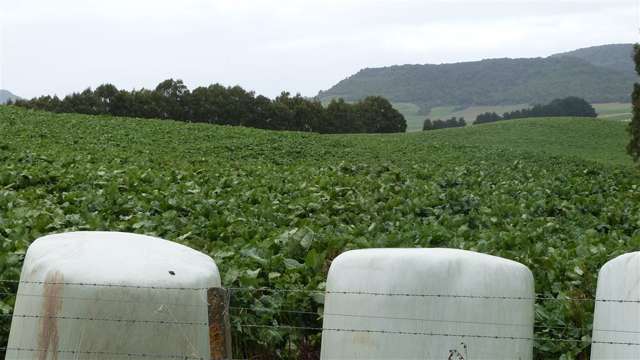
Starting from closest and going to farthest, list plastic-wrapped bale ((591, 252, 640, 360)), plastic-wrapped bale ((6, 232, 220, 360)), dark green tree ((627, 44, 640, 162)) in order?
plastic-wrapped bale ((591, 252, 640, 360)) < plastic-wrapped bale ((6, 232, 220, 360)) < dark green tree ((627, 44, 640, 162))

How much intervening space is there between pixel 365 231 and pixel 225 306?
4.41 meters

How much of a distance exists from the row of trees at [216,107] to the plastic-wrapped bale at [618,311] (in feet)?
192

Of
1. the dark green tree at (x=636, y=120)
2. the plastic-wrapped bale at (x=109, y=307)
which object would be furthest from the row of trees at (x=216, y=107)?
the plastic-wrapped bale at (x=109, y=307)

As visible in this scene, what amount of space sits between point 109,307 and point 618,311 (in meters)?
3.22

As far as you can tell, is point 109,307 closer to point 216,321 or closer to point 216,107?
point 216,321

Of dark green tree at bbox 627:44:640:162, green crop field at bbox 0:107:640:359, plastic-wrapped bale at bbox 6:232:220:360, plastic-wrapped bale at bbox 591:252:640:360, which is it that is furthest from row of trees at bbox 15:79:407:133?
plastic-wrapped bale at bbox 591:252:640:360

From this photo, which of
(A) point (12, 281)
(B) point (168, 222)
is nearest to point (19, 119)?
(B) point (168, 222)

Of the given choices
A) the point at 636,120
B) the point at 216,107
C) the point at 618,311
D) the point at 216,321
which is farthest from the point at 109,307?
the point at 216,107

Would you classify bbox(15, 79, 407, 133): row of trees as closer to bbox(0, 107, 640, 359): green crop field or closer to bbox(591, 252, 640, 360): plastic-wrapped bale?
bbox(0, 107, 640, 359): green crop field

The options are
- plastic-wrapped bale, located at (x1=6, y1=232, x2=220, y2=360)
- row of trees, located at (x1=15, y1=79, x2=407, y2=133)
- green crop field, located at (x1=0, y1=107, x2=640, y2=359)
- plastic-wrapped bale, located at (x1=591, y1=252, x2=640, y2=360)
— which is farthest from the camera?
row of trees, located at (x1=15, y1=79, x2=407, y2=133)

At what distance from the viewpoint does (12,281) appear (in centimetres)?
621

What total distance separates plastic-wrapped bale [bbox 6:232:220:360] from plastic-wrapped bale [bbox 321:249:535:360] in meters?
1.01

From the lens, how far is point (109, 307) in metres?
5.19

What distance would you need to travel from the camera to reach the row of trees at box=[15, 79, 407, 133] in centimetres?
6206
